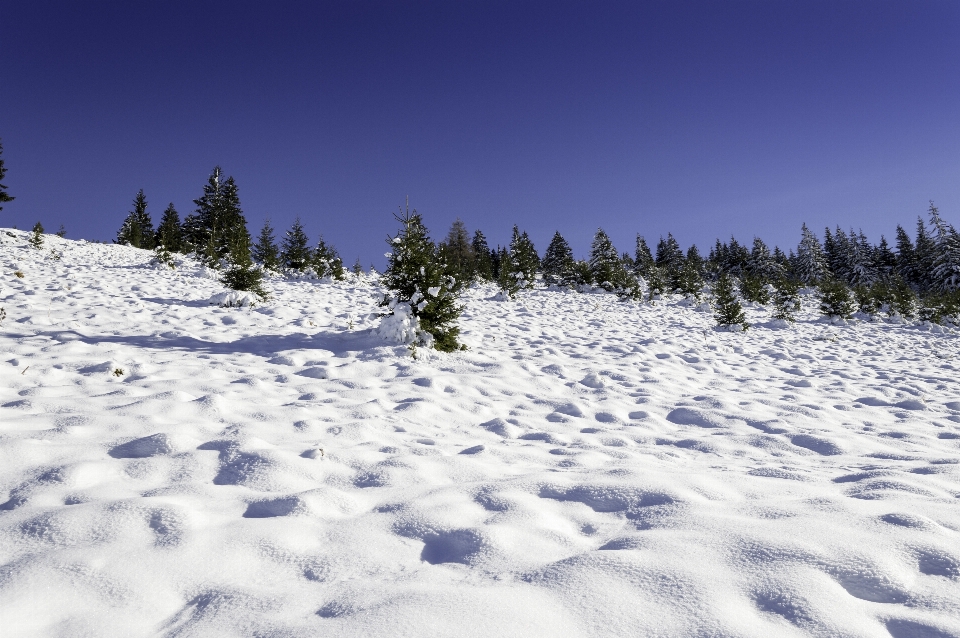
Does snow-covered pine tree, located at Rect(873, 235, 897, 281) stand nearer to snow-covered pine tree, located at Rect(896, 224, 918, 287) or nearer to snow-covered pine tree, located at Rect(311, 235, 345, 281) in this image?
snow-covered pine tree, located at Rect(896, 224, 918, 287)

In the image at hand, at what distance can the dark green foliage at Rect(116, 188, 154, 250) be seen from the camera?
38.5m

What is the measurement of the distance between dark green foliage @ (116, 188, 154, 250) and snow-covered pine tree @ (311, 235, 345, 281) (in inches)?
1070

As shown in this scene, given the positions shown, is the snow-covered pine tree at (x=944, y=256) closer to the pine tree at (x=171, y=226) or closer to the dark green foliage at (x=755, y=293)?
the dark green foliage at (x=755, y=293)

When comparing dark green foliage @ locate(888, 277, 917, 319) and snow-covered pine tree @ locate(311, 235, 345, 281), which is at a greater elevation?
snow-covered pine tree @ locate(311, 235, 345, 281)

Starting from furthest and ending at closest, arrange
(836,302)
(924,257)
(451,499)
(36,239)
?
(924,257), (36,239), (836,302), (451,499)

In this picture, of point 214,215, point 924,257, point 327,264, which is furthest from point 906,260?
point 214,215

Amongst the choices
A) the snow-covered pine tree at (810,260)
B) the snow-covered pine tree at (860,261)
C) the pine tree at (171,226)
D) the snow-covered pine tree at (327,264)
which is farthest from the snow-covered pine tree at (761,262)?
the pine tree at (171,226)

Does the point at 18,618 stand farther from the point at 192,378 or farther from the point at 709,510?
the point at 192,378

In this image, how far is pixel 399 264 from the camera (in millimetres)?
8078

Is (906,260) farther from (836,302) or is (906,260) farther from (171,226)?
(171,226)

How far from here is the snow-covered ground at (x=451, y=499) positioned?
147 cm

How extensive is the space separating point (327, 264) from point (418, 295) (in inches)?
571

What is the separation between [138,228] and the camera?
39.8 m

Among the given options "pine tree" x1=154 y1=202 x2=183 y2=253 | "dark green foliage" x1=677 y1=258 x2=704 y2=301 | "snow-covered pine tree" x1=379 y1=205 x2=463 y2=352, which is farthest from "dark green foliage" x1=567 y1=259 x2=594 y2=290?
"pine tree" x1=154 y1=202 x2=183 y2=253
